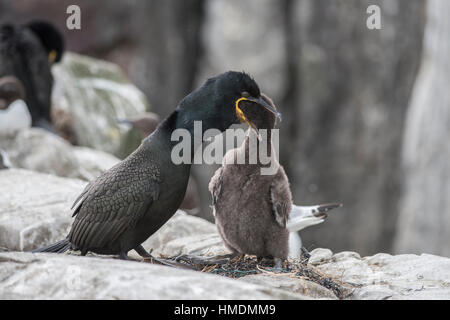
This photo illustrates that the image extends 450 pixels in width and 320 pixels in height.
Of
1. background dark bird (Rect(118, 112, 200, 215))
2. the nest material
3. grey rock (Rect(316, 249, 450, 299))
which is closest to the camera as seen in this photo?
grey rock (Rect(316, 249, 450, 299))

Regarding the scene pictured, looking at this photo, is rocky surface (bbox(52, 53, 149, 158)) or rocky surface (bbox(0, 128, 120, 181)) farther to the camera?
rocky surface (bbox(52, 53, 149, 158))

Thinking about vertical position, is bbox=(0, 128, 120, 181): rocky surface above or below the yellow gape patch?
below

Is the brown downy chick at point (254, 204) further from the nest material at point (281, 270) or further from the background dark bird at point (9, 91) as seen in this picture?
the background dark bird at point (9, 91)

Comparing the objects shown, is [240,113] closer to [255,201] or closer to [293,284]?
[255,201]

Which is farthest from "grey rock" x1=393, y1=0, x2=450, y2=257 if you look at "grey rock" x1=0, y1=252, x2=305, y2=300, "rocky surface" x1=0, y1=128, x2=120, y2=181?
"grey rock" x1=0, y1=252, x2=305, y2=300

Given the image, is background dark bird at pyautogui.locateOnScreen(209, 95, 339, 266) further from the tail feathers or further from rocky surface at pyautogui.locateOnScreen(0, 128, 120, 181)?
rocky surface at pyautogui.locateOnScreen(0, 128, 120, 181)

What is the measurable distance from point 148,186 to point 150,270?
730 mm

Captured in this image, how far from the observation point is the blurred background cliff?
55.9 feet

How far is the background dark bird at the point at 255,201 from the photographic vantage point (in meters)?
5.23

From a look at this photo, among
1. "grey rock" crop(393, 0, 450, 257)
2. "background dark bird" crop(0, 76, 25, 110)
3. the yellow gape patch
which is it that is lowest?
"grey rock" crop(393, 0, 450, 257)

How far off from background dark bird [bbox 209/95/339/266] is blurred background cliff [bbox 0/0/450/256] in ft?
37.5

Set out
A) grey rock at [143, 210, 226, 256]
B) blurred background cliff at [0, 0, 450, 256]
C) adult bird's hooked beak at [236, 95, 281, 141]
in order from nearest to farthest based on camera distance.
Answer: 1. adult bird's hooked beak at [236, 95, 281, 141]
2. grey rock at [143, 210, 226, 256]
3. blurred background cliff at [0, 0, 450, 256]

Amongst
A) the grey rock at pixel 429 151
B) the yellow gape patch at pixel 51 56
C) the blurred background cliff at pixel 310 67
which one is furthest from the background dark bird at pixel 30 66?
the grey rock at pixel 429 151
